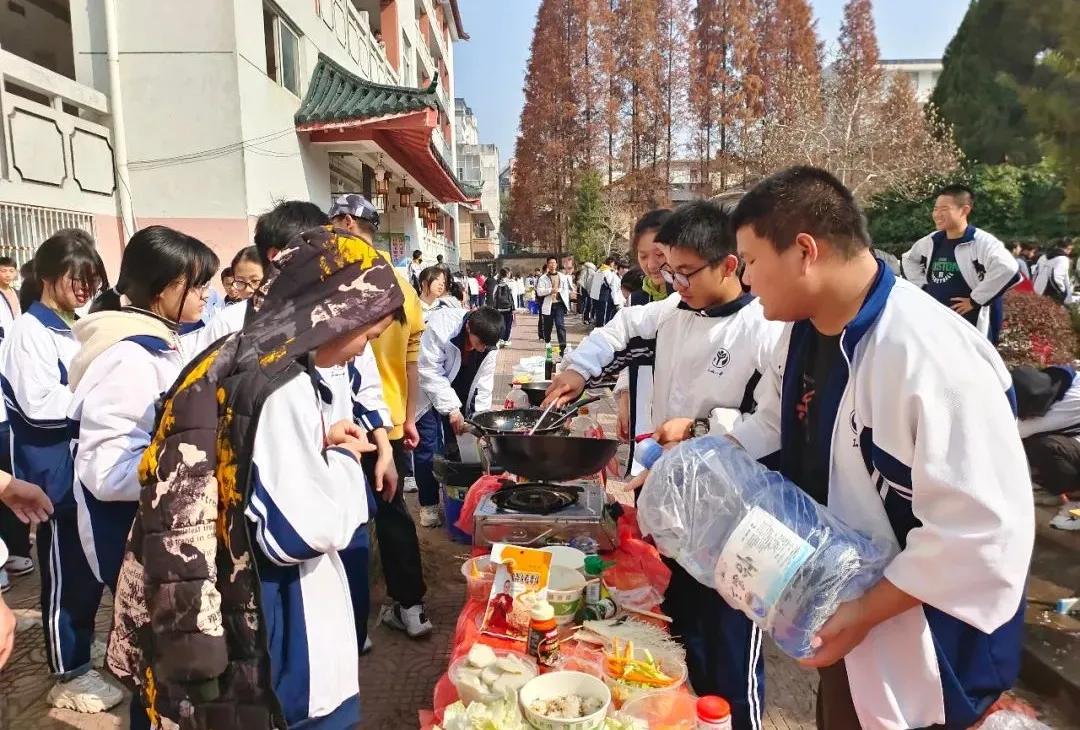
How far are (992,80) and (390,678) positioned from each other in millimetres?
33601

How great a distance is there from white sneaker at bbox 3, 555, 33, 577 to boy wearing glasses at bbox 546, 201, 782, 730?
3.73 m

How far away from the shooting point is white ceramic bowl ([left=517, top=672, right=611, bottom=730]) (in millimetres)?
1573

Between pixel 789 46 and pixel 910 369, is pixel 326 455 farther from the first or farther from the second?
pixel 789 46

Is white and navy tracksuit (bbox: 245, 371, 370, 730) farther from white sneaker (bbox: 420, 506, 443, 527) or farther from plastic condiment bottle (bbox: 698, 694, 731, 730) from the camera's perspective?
white sneaker (bbox: 420, 506, 443, 527)

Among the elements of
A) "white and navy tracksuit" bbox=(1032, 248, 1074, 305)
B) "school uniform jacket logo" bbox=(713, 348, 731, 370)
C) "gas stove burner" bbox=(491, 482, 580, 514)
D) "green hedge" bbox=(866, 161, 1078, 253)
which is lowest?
"gas stove burner" bbox=(491, 482, 580, 514)

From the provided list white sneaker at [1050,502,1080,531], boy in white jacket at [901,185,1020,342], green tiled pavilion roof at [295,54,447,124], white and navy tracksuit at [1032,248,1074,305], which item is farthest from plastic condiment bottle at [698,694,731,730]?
white and navy tracksuit at [1032,248,1074,305]

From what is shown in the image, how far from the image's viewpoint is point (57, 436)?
3342 mm

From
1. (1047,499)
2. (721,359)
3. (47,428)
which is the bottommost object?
(1047,499)

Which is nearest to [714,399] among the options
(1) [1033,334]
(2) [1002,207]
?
(1) [1033,334]

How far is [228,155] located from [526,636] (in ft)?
26.0

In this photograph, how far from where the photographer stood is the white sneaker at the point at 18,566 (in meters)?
4.13

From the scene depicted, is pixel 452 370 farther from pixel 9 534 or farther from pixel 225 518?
pixel 225 518

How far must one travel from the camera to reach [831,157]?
56.6 feet

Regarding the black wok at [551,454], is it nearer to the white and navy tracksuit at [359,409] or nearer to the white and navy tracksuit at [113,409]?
the white and navy tracksuit at [359,409]
